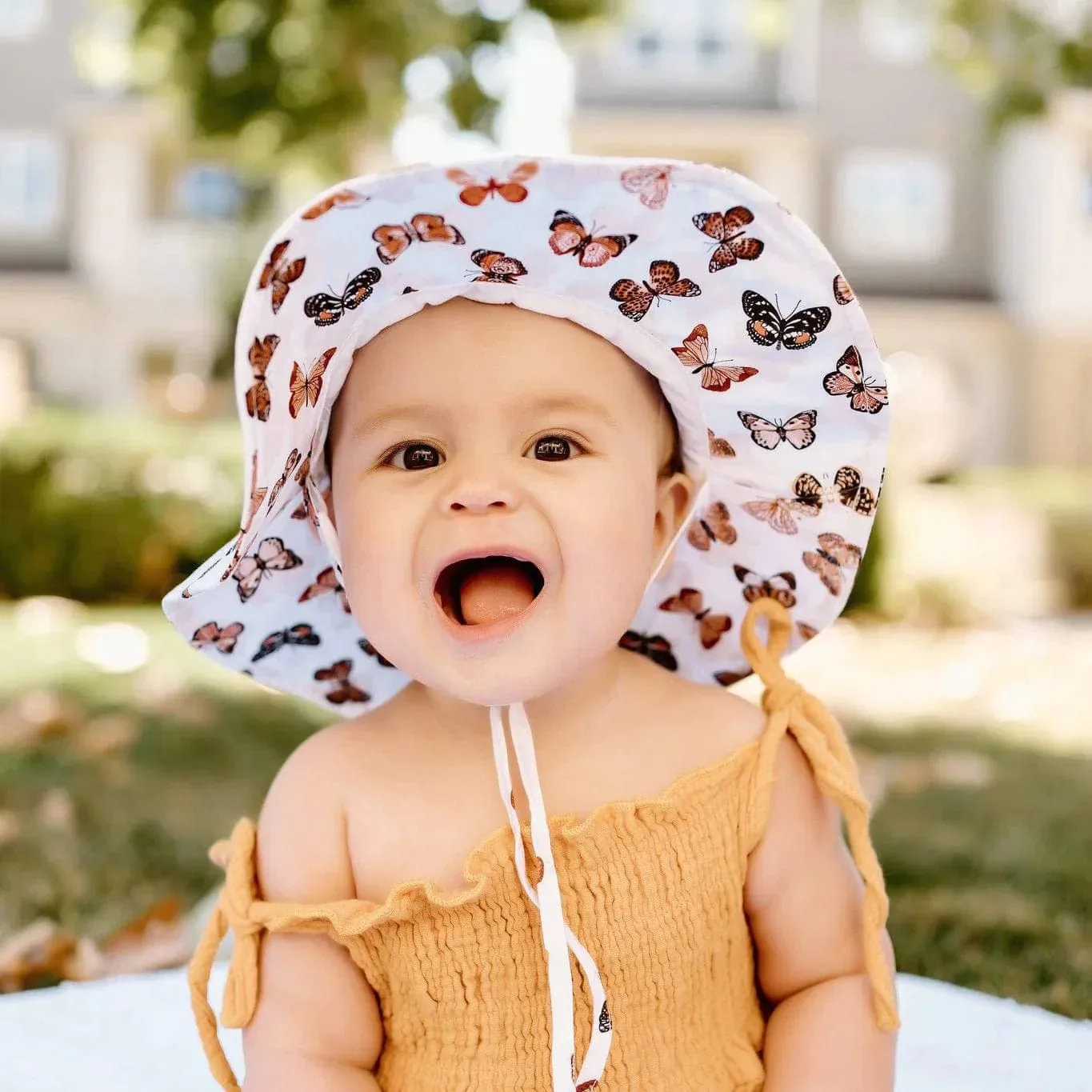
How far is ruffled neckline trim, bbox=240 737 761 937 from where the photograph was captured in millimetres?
1359

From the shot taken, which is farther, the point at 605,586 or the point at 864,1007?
the point at 864,1007

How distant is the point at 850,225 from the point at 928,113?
1792 millimetres

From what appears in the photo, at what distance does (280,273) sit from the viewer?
Answer: 1.48 meters

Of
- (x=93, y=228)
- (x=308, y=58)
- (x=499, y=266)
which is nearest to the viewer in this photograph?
(x=499, y=266)

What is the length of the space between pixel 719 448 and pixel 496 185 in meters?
0.44

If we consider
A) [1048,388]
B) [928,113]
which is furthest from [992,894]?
[928,113]

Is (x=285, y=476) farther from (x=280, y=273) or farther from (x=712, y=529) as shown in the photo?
(x=712, y=529)

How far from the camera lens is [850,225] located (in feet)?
57.6

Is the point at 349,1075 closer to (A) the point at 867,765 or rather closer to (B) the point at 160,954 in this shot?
(B) the point at 160,954

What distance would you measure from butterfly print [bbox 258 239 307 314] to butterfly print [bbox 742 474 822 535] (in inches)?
24.4

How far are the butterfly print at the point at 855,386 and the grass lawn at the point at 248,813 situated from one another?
123 cm

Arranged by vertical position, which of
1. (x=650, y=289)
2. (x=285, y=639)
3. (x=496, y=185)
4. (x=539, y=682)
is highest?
(x=496, y=185)

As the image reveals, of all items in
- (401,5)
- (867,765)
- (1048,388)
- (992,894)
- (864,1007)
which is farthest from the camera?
(1048,388)

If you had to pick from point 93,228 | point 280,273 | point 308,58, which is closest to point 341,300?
point 280,273
